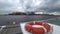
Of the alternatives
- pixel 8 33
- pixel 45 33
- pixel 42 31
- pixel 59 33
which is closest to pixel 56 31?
pixel 59 33

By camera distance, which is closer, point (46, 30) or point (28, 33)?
point (46, 30)

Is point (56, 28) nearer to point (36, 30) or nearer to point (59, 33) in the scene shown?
point (59, 33)

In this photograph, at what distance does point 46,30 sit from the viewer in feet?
18.0

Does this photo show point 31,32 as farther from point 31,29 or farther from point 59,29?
point 59,29

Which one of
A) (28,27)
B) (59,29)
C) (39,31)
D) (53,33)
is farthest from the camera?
(59,29)

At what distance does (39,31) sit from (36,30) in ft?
0.44

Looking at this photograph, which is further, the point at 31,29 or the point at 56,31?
the point at 56,31

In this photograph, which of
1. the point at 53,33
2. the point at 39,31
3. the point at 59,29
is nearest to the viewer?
the point at 39,31

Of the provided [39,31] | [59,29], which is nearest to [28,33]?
[39,31]

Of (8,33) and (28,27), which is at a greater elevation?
(28,27)

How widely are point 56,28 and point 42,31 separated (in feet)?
7.01

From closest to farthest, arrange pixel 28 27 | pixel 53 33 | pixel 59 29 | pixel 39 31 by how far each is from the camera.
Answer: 1. pixel 39 31
2. pixel 28 27
3. pixel 53 33
4. pixel 59 29

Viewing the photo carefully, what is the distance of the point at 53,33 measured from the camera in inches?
256

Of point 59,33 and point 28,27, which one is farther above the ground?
point 28,27
